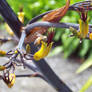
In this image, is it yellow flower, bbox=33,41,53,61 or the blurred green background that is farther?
the blurred green background

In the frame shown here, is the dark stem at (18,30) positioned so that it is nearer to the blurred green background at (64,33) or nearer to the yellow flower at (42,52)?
the yellow flower at (42,52)

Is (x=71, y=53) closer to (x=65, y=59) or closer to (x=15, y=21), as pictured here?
(x=65, y=59)

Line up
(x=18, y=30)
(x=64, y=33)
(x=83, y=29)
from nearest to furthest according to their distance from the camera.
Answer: (x=83, y=29)
(x=18, y=30)
(x=64, y=33)

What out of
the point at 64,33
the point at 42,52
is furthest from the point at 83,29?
the point at 64,33

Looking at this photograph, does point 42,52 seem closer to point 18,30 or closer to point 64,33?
point 18,30

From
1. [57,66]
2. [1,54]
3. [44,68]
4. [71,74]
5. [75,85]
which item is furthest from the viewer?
[57,66]

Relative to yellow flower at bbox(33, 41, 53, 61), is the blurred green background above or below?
below

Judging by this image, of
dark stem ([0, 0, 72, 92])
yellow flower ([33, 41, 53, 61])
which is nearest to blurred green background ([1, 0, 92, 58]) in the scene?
dark stem ([0, 0, 72, 92])

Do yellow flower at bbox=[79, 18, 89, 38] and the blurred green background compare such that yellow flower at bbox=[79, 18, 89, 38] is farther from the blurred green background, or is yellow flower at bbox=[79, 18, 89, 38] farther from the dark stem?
the blurred green background

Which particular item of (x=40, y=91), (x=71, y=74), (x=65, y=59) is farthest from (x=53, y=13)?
(x=65, y=59)

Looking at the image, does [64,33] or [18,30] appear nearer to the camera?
[18,30]

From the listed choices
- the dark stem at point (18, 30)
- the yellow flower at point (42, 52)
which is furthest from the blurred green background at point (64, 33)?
the yellow flower at point (42, 52)
